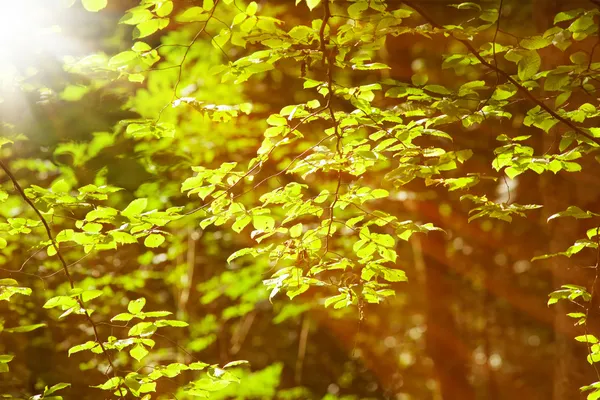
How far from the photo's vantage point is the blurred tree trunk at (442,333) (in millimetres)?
5262

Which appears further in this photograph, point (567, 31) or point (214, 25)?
point (214, 25)

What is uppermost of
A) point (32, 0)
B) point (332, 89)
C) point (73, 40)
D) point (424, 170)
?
point (73, 40)

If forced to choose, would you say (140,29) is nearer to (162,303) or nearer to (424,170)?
(424,170)

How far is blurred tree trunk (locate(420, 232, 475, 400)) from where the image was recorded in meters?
5.26

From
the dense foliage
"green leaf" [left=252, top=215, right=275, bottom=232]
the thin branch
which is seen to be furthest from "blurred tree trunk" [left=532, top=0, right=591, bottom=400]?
"green leaf" [left=252, top=215, right=275, bottom=232]

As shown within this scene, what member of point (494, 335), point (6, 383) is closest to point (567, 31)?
point (6, 383)

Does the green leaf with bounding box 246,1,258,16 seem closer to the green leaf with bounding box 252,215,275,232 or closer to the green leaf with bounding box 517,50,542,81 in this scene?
the green leaf with bounding box 252,215,275,232

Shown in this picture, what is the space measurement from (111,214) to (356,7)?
3.88 ft

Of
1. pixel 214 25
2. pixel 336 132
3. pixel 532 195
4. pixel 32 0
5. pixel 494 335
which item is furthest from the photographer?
pixel 494 335

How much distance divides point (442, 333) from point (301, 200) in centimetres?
369

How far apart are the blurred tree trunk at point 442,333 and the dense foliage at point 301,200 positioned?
22 millimetres

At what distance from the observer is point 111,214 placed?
6.83 feet

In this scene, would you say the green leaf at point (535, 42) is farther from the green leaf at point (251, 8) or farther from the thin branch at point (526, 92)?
the green leaf at point (251, 8)

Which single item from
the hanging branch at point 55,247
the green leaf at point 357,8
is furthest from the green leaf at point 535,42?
the hanging branch at point 55,247
